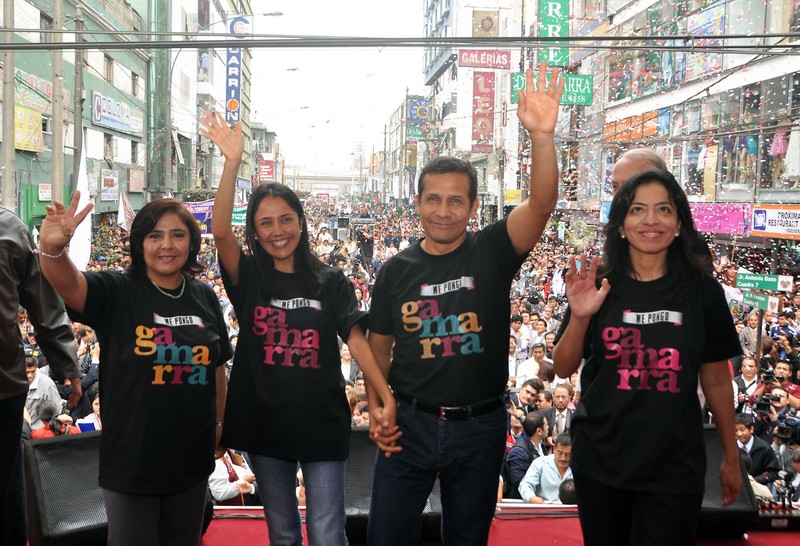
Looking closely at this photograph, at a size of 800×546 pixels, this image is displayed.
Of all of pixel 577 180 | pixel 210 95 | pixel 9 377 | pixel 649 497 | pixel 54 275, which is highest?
pixel 210 95

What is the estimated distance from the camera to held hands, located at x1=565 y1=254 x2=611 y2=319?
9.28 feet

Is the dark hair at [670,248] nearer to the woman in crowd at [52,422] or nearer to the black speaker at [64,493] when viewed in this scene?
the black speaker at [64,493]

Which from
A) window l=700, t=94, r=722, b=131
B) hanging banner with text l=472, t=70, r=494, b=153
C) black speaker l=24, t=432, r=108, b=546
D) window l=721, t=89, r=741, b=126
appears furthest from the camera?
hanging banner with text l=472, t=70, r=494, b=153

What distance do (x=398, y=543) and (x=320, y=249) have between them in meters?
21.4

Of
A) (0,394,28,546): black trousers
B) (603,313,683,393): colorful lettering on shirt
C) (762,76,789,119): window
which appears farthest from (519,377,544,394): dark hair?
(762,76,789,119): window

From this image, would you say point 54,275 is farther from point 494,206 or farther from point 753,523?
point 494,206

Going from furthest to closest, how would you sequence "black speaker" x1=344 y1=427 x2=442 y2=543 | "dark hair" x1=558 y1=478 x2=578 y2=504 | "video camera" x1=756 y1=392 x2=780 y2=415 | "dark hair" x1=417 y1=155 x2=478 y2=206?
"video camera" x1=756 y1=392 x2=780 y2=415
"dark hair" x1=558 y1=478 x2=578 y2=504
"black speaker" x1=344 y1=427 x2=442 y2=543
"dark hair" x1=417 y1=155 x2=478 y2=206

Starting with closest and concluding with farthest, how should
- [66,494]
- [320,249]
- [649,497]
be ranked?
[649,497] → [66,494] → [320,249]

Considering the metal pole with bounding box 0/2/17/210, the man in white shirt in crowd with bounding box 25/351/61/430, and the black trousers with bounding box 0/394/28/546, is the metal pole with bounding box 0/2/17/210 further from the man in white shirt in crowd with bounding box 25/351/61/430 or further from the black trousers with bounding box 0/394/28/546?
the black trousers with bounding box 0/394/28/546

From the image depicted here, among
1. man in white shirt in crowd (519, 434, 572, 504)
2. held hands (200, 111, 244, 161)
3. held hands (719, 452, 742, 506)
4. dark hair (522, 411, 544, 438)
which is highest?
held hands (200, 111, 244, 161)

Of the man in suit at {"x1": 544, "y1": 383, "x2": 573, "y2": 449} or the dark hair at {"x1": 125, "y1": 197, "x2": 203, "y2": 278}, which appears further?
the man in suit at {"x1": 544, "y1": 383, "x2": 573, "y2": 449}

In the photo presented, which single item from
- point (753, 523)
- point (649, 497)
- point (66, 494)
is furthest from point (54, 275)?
point (753, 523)

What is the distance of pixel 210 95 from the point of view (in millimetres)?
58312

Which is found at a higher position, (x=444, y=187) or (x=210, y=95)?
(x=210, y=95)
